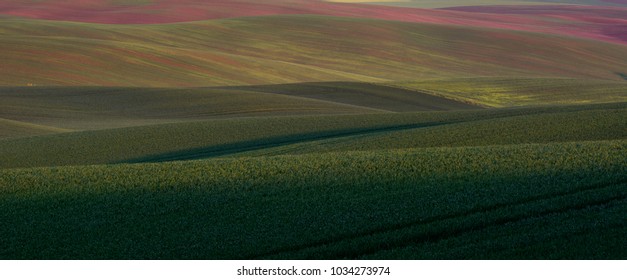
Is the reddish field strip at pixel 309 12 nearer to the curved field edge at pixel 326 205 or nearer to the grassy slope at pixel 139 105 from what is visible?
the grassy slope at pixel 139 105

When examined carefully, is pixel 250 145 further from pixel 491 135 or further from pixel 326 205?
pixel 326 205

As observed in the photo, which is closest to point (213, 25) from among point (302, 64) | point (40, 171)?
point (302, 64)

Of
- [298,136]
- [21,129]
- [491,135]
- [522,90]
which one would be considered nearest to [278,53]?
[522,90]

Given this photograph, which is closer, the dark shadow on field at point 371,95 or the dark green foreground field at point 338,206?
the dark green foreground field at point 338,206

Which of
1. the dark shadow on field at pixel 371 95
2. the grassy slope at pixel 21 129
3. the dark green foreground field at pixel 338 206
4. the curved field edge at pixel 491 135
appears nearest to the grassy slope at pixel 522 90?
the dark shadow on field at pixel 371 95

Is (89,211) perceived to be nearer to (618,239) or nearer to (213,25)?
(618,239)
